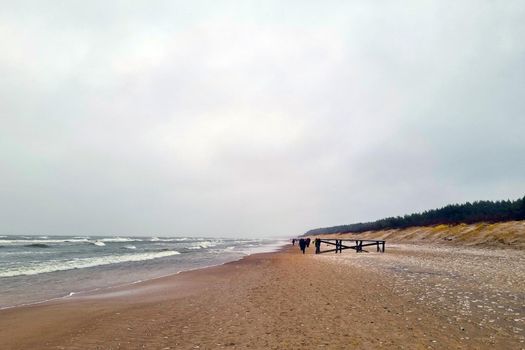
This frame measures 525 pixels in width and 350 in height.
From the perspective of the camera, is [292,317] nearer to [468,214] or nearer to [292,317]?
[292,317]

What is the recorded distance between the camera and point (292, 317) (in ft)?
35.3

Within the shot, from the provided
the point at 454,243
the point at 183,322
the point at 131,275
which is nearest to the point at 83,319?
the point at 183,322

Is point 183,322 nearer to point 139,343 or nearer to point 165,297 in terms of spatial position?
point 139,343

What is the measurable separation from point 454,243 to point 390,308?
47645 mm

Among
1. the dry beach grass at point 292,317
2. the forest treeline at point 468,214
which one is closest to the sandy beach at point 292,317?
the dry beach grass at point 292,317

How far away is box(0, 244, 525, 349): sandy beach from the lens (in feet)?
28.1

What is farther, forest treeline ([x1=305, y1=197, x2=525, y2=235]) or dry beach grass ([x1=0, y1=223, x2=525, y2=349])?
forest treeline ([x1=305, y1=197, x2=525, y2=235])

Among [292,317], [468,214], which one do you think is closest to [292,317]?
[292,317]

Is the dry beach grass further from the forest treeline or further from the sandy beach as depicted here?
the forest treeline

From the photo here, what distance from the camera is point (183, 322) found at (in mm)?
10789

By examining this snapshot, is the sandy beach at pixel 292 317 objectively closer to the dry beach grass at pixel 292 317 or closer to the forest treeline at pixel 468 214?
the dry beach grass at pixel 292 317

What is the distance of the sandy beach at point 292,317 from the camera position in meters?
8.55

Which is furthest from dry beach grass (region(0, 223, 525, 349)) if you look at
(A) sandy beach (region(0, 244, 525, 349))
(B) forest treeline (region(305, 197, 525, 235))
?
(B) forest treeline (region(305, 197, 525, 235))

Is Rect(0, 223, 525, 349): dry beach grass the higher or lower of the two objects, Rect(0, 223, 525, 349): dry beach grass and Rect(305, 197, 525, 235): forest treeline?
the lower
